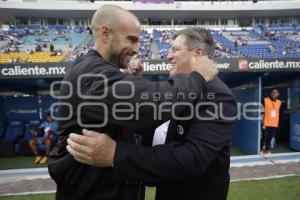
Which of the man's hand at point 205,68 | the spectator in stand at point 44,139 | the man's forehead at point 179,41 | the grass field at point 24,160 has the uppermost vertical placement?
the man's forehead at point 179,41

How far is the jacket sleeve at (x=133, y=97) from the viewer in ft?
4.49

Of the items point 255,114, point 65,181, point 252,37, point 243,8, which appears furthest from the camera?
point 243,8

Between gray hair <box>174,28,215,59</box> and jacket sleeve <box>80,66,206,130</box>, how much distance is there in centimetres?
48

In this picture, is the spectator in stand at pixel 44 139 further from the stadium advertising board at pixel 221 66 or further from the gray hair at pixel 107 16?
the gray hair at pixel 107 16

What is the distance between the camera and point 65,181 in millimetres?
1654

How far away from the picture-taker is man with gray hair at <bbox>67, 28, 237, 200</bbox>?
1433mm

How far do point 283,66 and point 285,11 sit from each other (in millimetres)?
26310

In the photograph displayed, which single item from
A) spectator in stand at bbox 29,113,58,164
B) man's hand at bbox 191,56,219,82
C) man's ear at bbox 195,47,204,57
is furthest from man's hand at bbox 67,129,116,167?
spectator in stand at bbox 29,113,58,164

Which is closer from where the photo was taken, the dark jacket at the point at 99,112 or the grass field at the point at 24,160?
the dark jacket at the point at 99,112

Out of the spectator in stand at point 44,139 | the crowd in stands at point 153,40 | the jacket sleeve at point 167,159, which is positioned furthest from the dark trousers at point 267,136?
the crowd in stands at point 153,40

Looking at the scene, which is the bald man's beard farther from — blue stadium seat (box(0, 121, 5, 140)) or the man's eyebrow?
blue stadium seat (box(0, 121, 5, 140))

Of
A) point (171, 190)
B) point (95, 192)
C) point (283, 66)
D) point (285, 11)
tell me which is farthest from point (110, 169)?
point (285, 11)

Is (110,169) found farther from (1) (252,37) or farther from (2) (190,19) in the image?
(2) (190,19)

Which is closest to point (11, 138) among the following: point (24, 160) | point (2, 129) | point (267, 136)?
point (2, 129)
